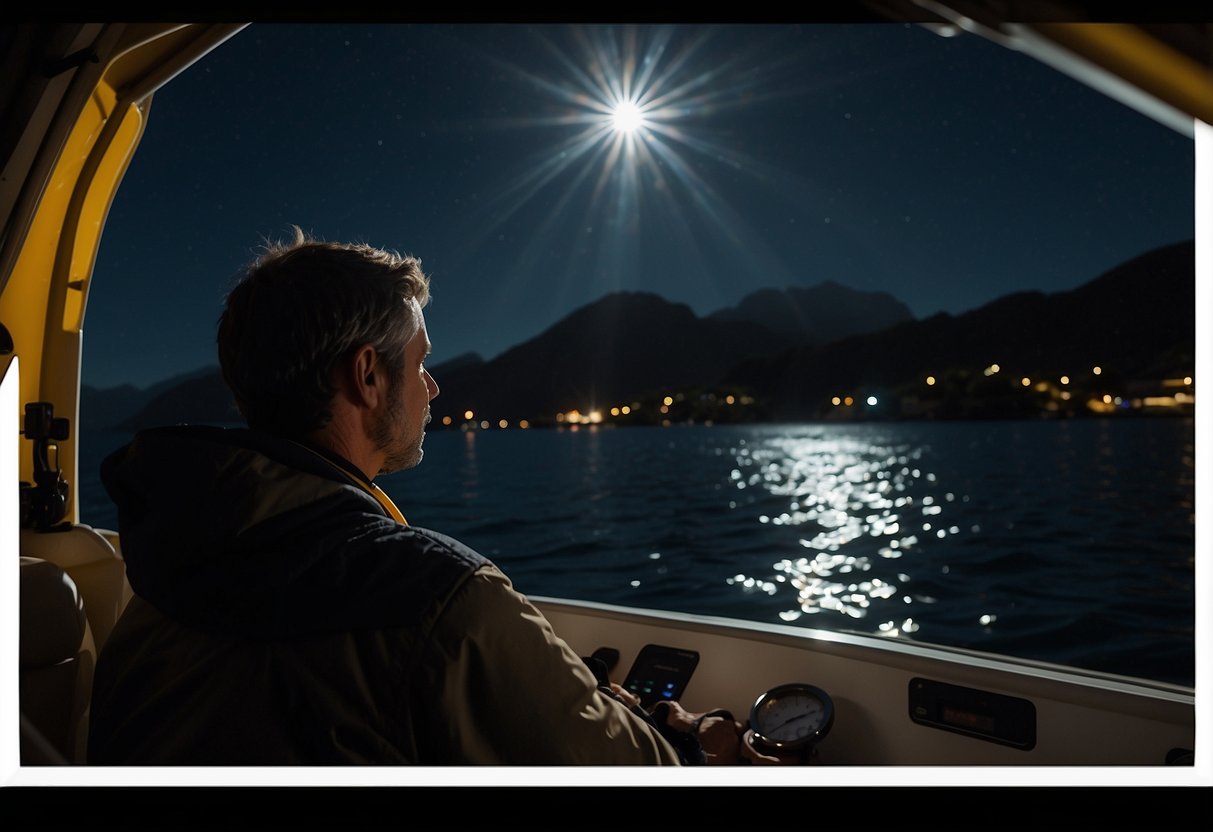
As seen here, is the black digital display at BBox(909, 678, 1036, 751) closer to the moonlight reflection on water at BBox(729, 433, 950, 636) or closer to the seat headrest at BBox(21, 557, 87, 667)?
the seat headrest at BBox(21, 557, 87, 667)

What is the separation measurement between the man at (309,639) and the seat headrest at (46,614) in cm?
73

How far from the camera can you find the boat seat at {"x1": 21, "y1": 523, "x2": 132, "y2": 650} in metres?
1.98

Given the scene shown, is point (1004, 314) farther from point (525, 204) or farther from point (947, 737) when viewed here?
point (947, 737)

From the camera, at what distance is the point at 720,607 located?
5168 mm

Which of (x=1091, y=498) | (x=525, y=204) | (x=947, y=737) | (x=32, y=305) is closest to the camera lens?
(x=947, y=737)

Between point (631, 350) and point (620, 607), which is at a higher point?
point (631, 350)

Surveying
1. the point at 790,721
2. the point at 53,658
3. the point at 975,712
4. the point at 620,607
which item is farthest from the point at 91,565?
the point at 975,712

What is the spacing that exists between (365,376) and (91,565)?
1.58 meters

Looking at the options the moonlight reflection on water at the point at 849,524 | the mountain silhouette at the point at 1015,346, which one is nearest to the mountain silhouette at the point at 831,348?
the mountain silhouette at the point at 1015,346

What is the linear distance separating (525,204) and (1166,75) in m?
49.0

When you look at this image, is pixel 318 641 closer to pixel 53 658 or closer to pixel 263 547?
pixel 263 547

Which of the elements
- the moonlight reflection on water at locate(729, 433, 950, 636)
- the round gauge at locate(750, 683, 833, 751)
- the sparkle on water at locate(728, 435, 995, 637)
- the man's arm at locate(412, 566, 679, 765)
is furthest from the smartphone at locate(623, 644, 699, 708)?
the moonlight reflection on water at locate(729, 433, 950, 636)

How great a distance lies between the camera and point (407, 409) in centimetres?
107

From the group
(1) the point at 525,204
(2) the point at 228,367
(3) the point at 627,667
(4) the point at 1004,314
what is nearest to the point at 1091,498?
(3) the point at 627,667
